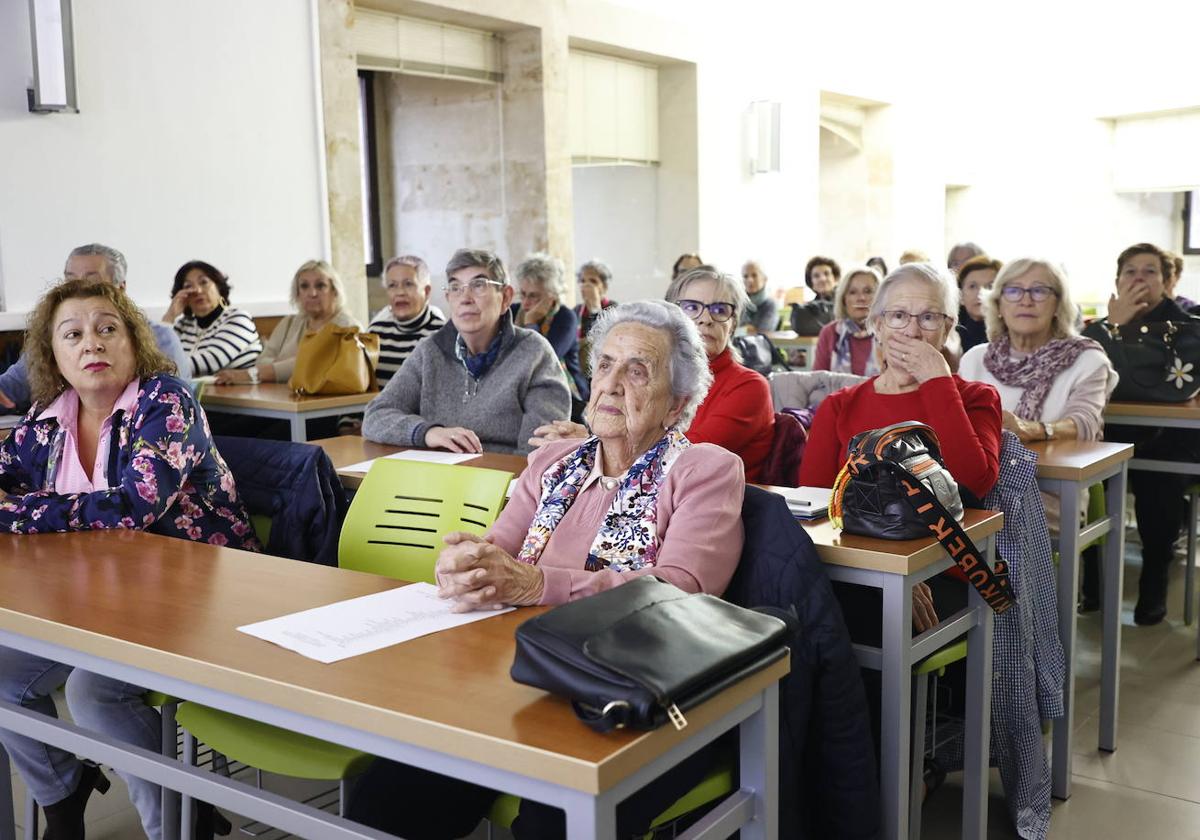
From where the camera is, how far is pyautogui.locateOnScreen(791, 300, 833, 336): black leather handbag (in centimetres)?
871

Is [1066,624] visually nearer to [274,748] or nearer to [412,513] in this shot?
[412,513]

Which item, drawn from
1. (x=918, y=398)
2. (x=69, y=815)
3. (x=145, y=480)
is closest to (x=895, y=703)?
(x=918, y=398)

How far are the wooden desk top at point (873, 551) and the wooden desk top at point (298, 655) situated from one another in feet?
1.82

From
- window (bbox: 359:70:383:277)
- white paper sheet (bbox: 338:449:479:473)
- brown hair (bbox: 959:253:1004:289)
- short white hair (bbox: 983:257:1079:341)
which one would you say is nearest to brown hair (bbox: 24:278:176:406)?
white paper sheet (bbox: 338:449:479:473)

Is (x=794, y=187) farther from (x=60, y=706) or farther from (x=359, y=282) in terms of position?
(x=60, y=706)

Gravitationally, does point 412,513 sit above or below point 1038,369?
below

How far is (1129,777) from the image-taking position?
121 inches

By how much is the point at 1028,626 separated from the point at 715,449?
1.04 meters

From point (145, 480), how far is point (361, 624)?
1.06 meters

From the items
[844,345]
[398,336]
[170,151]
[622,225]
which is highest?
[170,151]

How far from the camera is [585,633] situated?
57.4 inches

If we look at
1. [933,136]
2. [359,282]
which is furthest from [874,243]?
[359,282]

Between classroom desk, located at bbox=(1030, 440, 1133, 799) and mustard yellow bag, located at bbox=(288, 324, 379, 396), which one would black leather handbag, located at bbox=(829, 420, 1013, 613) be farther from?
mustard yellow bag, located at bbox=(288, 324, 379, 396)

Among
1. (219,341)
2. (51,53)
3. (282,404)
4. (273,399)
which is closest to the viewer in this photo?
(282,404)
